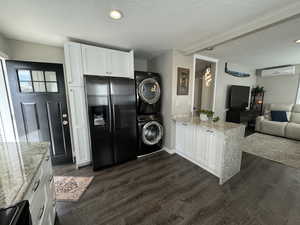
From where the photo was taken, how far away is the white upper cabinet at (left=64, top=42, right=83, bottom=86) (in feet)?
7.18

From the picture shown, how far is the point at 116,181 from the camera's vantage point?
214 centimetres

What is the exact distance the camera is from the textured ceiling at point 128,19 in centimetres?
139

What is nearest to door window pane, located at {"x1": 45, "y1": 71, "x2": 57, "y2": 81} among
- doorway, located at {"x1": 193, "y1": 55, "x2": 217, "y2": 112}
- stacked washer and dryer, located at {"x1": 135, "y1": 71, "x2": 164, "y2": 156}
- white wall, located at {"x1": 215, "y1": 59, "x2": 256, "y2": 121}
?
stacked washer and dryer, located at {"x1": 135, "y1": 71, "x2": 164, "y2": 156}

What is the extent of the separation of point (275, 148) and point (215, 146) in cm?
252

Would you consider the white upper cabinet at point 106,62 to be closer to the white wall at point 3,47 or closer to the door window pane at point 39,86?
the door window pane at point 39,86

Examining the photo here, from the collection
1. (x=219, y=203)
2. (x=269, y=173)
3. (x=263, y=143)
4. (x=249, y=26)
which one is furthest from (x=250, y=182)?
(x=249, y=26)

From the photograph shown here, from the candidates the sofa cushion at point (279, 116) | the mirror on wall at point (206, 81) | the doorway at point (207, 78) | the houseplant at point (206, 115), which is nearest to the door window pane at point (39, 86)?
the houseplant at point (206, 115)

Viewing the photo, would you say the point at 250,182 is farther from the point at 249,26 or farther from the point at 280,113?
the point at 280,113

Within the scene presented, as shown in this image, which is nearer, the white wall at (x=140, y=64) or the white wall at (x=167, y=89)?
the white wall at (x=167, y=89)

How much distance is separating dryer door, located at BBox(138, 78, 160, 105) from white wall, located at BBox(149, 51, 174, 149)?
220mm

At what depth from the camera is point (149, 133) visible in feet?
9.77

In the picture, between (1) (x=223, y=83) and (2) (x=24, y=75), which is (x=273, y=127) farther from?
(2) (x=24, y=75)

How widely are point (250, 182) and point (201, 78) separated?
3521 mm

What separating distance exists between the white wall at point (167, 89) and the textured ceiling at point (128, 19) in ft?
1.98
